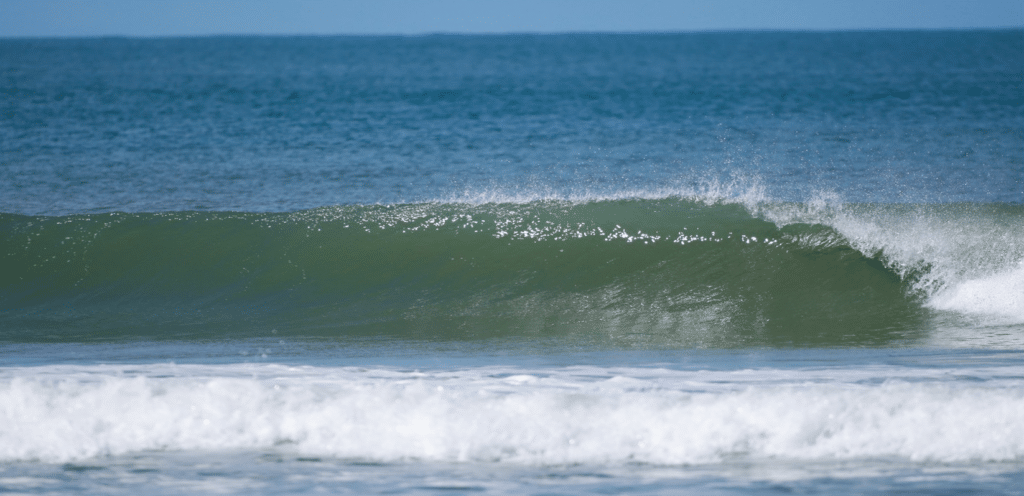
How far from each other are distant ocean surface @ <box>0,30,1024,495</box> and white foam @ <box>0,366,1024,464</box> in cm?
1

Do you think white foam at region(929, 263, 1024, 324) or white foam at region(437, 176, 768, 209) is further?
white foam at region(437, 176, 768, 209)

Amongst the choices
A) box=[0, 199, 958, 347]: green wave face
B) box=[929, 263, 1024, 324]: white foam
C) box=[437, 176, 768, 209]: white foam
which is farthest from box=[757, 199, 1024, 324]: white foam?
box=[437, 176, 768, 209]: white foam

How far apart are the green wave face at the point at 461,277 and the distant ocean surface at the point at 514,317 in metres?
0.04

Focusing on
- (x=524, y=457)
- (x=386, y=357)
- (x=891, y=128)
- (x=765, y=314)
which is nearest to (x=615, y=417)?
(x=524, y=457)

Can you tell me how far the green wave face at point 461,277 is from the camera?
692 centimetres

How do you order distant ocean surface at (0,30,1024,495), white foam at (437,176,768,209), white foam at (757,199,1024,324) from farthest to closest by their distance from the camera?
white foam at (437,176,768,209), white foam at (757,199,1024,324), distant ocean surface at (0,30,1024,495)

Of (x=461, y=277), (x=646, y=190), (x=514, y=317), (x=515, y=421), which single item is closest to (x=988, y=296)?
(x=514, y=317)

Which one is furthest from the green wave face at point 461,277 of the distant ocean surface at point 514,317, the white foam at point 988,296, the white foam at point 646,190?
the white foam at point 646,190

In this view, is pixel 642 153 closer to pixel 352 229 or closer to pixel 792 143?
pixel 792 143

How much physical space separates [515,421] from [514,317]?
3176mm

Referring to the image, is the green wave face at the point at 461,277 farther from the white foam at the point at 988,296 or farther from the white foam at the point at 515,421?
the white foam at the point at 515,421

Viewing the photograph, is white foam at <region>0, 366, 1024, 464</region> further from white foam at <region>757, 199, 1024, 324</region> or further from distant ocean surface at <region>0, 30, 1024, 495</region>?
white foam at <region>757, 199, 1024, 324</region>

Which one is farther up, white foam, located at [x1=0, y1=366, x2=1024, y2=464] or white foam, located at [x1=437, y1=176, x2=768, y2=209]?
white foam, located at [x1=437, y1=176, x2=768, y2=209]

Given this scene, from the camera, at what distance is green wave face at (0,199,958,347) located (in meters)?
6.92
